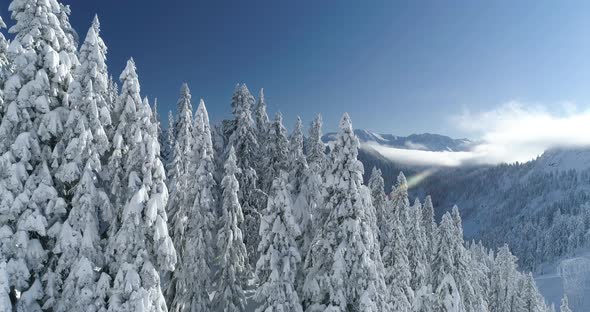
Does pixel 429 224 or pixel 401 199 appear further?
pixel 429 224

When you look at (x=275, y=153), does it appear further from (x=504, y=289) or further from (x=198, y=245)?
(x=504, y=289)

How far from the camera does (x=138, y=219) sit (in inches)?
762

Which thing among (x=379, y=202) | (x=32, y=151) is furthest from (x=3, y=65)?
(x=379, y=202)

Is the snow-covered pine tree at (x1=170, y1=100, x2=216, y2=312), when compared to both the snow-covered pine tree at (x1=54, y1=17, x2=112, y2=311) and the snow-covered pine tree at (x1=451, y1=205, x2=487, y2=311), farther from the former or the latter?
the snow-covered pine tree at (x1=451, y1=205, x2=487, y2=311)

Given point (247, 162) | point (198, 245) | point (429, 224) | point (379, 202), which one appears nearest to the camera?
point (198, 245)

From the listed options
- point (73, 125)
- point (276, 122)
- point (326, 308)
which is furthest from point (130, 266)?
point (276, 122)

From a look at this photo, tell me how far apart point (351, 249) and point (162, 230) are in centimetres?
885

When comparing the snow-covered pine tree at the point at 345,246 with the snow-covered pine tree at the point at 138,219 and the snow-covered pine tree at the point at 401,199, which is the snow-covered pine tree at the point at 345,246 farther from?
the snow-covered pine tree at the point at 401,199

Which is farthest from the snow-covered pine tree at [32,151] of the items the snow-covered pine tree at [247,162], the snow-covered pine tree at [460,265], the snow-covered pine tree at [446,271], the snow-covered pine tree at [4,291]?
the snow-covered pine tree at [460,265]

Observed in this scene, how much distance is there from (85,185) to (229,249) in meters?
13.2

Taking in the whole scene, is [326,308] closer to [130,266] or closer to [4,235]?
[130,266]

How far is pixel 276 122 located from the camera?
44.4 meters

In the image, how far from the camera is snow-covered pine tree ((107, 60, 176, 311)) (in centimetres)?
1903

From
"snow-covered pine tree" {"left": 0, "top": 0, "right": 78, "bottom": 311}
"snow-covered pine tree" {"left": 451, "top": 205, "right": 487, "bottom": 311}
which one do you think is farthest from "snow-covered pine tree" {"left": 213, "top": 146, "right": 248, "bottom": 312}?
"snow-covered pine tree" {"left": 451, "top": 205, "right": 487, "bottom": 311}
